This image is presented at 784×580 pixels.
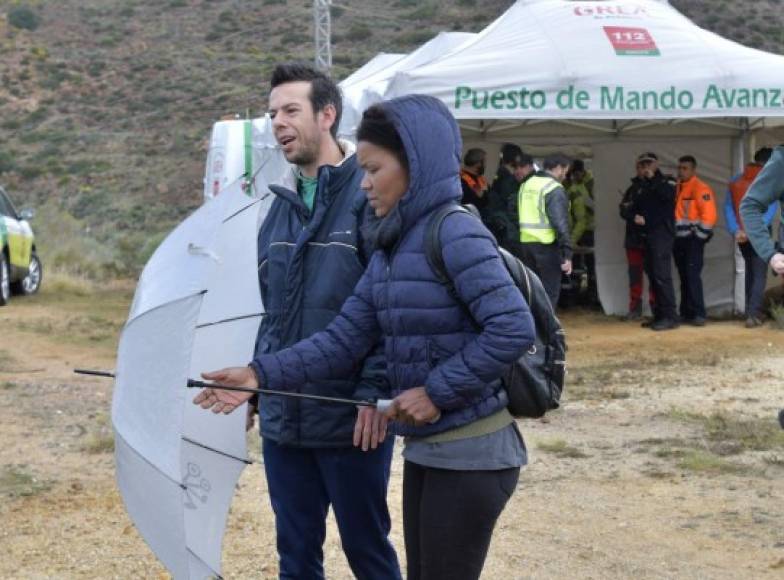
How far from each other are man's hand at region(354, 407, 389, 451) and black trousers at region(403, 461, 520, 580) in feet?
0.54

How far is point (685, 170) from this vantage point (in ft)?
51.0

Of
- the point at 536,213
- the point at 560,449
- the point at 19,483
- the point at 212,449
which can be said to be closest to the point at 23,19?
the point at 536,213

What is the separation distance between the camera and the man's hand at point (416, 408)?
11.6 ft

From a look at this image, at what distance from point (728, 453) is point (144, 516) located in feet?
18.3

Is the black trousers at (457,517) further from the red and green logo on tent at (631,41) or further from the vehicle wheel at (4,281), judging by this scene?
the vehicle wheel at (4,281)

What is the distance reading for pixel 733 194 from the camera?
50.7ft

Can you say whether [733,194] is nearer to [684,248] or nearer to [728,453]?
[684,248]

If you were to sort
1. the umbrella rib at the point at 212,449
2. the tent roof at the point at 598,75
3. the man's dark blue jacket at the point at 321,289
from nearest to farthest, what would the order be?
the man's dark blue jacket at the point at 321,289, the umbrella rib at the point at 212,449, the tent roof at the point at 598,75

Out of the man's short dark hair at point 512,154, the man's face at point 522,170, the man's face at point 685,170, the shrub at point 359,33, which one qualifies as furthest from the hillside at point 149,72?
the man's face at point 522,170

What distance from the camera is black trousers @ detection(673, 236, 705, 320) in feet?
51.9

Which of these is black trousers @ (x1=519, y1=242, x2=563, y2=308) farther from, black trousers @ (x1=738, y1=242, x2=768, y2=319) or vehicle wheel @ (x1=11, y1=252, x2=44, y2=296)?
vehicle wheel @ (x1=11, y1=252, x2=44, y2=296)

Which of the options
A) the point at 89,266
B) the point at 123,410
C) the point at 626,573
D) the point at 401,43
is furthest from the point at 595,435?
the point at 401,43

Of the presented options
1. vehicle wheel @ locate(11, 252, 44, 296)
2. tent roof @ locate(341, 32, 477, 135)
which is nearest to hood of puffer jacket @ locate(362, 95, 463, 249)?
tent roof @ locate(341, 32, 477, 135)

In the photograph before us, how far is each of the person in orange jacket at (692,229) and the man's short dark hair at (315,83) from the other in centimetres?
1153
